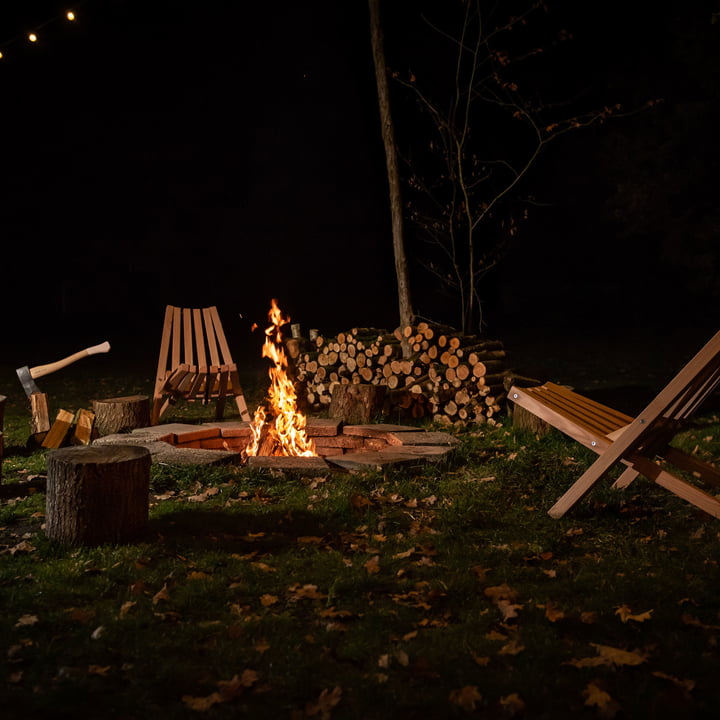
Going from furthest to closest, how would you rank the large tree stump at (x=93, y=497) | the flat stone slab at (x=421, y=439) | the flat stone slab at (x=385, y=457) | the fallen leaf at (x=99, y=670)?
1. the flat stone slab at (x=421, y=439)
2. the flat stone slab at (x=385, y=457)
3. the large tree stump at (x=93, y=497)
4. the fallen leaf at (x=99, y=670)

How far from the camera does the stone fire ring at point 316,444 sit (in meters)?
5.64

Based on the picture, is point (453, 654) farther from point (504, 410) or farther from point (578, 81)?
point (578, 81)

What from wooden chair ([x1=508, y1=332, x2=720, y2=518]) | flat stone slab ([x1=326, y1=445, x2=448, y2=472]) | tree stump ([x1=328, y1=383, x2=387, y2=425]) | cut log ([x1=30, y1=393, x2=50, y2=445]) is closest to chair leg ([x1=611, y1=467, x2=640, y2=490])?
wooden chair ([x1=508, y1=332, x2=720, y2=518])

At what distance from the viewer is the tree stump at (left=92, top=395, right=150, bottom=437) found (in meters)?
6.89

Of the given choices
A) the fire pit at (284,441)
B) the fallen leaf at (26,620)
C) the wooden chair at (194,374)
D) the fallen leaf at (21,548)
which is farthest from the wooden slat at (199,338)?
the fallen leaf at (26,620)

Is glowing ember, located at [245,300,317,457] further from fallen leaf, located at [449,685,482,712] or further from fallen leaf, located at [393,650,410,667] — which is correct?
fallen leaf, located at [449,685,482,712]

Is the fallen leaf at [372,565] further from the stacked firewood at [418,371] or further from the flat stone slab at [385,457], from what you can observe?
the stacked firewood at [418,371]

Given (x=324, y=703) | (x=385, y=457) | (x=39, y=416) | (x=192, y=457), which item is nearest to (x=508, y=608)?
(x=324, y=703)

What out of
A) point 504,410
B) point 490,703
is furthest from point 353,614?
point 504,410

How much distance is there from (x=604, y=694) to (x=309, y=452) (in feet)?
13.2

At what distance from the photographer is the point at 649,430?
414cm

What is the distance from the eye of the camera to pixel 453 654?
2967mm

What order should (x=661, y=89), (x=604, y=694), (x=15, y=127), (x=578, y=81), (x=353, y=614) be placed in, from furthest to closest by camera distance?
(x=15, y=127) → (x=661, y=89) → (x=578, y=81) → (x=353, y=614) → (x=604, y=694)

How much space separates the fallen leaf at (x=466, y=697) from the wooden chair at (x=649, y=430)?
1.84 m
